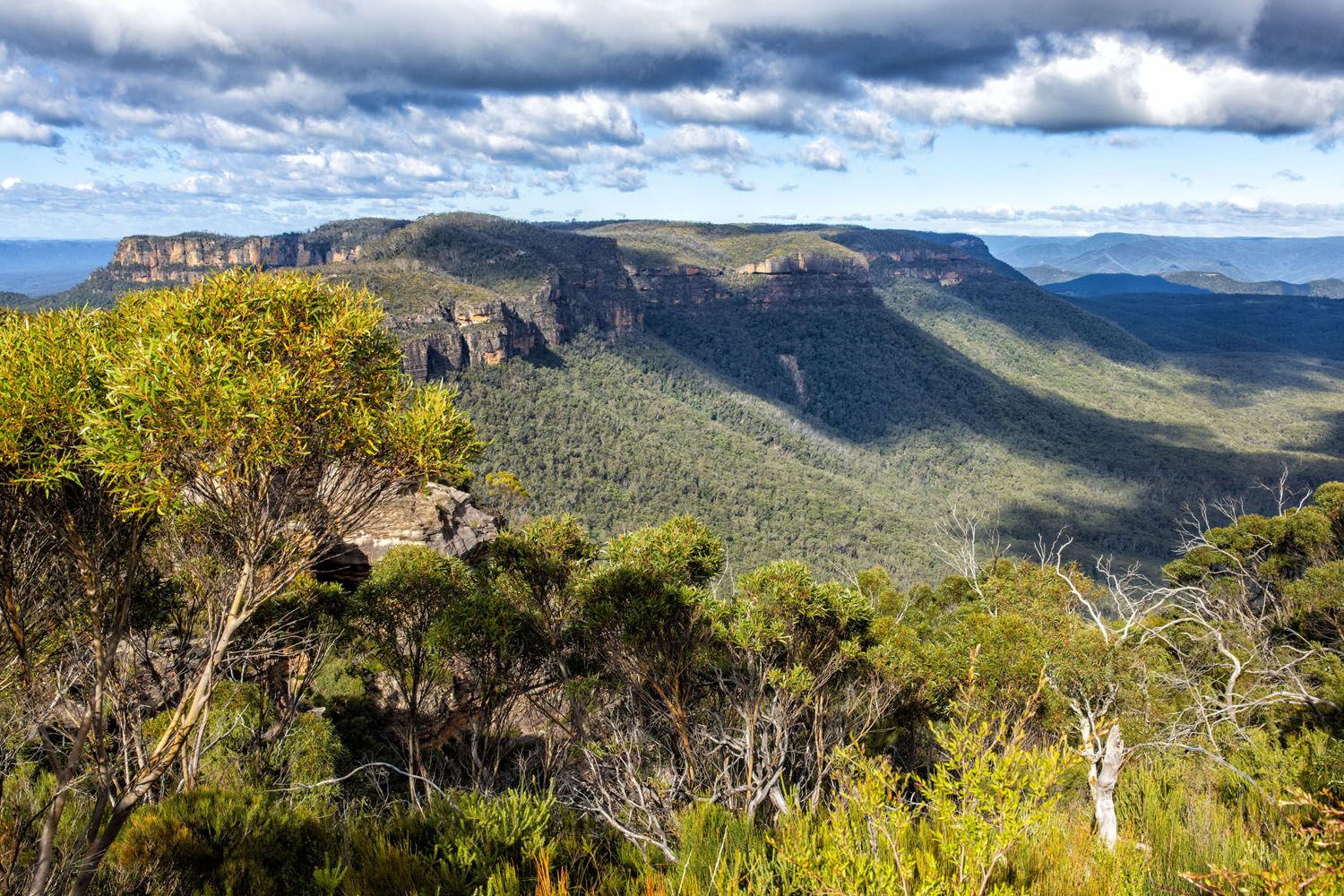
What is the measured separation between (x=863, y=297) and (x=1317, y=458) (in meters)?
66.9

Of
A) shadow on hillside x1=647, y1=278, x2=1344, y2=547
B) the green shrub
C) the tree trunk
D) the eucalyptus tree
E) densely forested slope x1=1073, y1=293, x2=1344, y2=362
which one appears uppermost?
the eucalyptus tree

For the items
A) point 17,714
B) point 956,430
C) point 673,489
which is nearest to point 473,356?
point 673,489

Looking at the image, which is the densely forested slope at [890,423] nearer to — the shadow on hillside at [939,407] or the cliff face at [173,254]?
the shadow on hillside at [939,407]

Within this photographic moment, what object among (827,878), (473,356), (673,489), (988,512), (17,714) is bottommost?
(988,512)

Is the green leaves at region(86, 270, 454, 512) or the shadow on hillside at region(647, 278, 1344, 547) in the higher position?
the green leaves at region(86, 270, 454, 512)

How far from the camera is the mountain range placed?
193 ft

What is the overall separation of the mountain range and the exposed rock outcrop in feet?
45.2

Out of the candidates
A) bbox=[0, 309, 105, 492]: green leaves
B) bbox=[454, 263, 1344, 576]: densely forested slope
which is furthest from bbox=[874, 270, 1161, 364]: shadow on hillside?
bbox=[0, 309, 105, 492]: green leaves

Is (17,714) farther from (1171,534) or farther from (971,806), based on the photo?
(1171,534)

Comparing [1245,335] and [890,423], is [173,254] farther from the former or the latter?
[1245,335]

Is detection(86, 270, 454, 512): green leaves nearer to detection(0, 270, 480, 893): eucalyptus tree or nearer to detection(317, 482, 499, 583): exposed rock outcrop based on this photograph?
detection(0, 270, 480, 893): eucalyptus tree

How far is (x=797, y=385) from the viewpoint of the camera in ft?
361

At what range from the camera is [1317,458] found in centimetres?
7156

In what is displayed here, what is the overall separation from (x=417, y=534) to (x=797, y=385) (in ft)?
327
